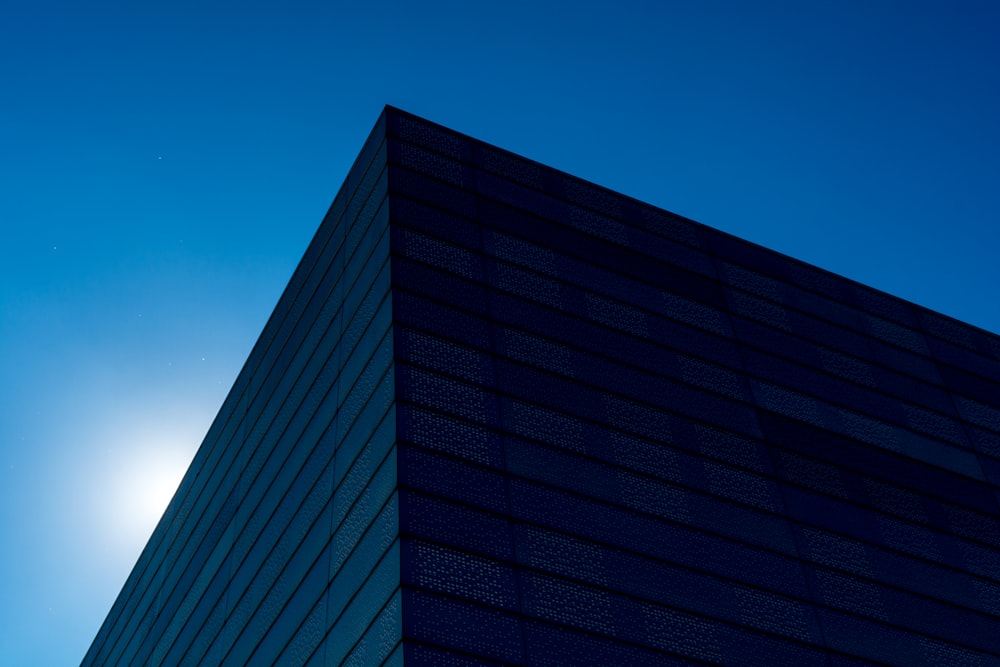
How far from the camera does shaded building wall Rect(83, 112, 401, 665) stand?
16344 millimetres

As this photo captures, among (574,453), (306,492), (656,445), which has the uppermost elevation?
(306,492)

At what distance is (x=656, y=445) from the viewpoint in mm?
19312

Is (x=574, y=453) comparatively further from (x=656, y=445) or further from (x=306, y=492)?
(x=306, y=492)

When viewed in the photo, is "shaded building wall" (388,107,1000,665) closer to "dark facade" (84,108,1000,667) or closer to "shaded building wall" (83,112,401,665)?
"dark facade" (84,108,1000,667)

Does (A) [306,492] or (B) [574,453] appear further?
(A) [306,492]

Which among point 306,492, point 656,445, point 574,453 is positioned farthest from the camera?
Result: point 306,492

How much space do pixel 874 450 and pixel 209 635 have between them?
14498 mm

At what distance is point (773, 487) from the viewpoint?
20188mm

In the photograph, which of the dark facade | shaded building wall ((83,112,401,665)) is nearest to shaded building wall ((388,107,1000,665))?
the dark facade

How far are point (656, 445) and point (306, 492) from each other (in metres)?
6.42

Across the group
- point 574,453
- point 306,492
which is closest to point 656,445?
point 574,453

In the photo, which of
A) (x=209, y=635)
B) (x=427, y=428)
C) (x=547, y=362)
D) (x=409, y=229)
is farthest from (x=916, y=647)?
(x=209, y=635)

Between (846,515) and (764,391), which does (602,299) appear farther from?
(846,515)

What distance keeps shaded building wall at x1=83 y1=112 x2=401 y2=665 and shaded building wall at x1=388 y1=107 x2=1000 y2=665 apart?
70cm
